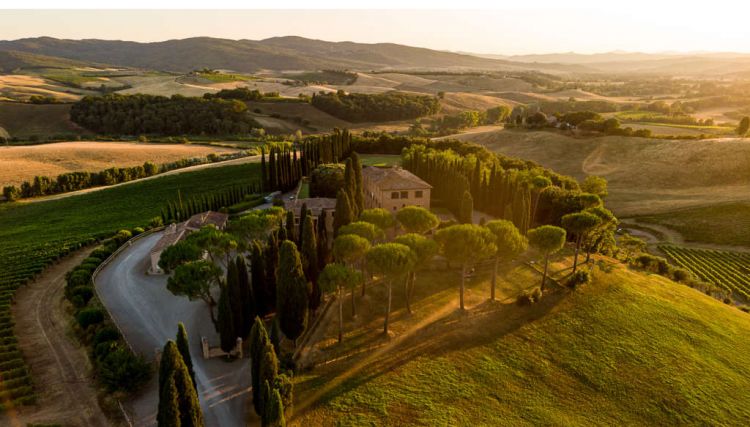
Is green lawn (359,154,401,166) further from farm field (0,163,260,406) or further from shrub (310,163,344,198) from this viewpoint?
farm field (0,163,260,406)

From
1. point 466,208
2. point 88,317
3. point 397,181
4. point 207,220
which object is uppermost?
point 397,181

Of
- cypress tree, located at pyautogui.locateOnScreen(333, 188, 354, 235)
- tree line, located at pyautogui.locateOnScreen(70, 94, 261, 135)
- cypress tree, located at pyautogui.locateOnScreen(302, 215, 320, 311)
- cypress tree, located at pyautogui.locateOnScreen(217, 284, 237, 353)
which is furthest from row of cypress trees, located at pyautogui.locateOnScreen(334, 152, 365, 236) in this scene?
tree line, located at pyautogui.locateOnScreen(70, 94, 261, 135)

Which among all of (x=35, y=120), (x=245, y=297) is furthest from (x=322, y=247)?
(x=35, y=120)

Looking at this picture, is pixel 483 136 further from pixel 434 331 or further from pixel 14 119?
pixel 14 119

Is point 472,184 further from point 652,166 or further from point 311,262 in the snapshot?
point 652,166

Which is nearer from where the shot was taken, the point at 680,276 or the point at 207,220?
the point at 680,276

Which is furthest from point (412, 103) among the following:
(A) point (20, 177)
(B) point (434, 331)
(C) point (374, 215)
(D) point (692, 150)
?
(B) point (434, 331)

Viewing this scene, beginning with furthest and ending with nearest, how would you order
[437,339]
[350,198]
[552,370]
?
[350,198] → [437,339] → [552,370]

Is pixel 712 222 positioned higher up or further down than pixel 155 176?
further down
